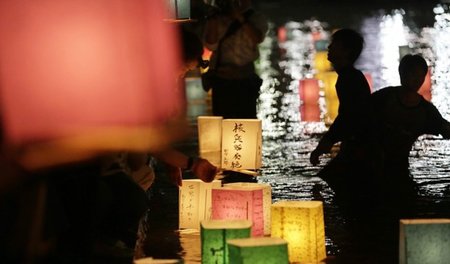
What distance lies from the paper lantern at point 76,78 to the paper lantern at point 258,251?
104 centimetres

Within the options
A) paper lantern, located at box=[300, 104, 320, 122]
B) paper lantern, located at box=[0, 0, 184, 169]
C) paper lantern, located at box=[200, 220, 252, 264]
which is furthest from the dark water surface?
paper lantern, located at box=[0, 0, 184, 169]

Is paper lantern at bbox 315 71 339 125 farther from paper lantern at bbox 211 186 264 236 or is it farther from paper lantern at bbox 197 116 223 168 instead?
paper lantern at bbox 211 186 264 236

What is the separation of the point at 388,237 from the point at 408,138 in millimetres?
3199

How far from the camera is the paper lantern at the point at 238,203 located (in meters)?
7.77

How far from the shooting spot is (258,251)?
20.2ft

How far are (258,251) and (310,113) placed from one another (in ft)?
34.8

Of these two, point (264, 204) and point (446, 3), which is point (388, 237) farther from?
point (446, 3)

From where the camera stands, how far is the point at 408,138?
36.9ft

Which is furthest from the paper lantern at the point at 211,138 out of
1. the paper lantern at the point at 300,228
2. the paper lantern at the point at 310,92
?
the paper lantern at the point at 310,92

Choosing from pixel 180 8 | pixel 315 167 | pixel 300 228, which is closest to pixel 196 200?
pixel 300 228

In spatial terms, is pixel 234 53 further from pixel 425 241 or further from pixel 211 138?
pixel 425 241

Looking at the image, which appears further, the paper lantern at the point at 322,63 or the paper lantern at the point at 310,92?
the paper lantern at the point at 322,63

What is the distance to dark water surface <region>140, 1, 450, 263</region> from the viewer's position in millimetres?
7988

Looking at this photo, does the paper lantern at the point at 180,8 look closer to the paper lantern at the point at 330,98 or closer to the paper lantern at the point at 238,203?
the paper lantern at the point at 238,203
